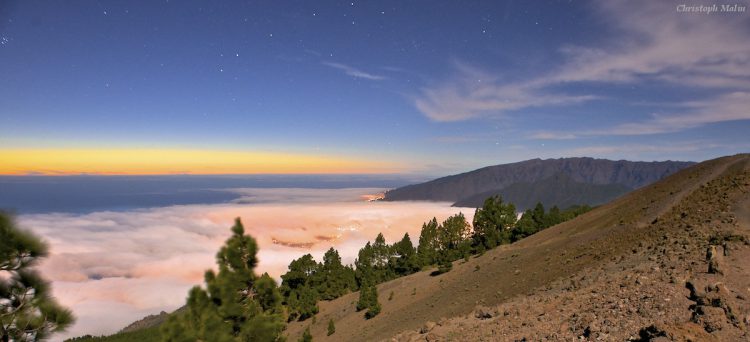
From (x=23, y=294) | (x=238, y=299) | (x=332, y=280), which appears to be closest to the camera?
(x=23, y=294)

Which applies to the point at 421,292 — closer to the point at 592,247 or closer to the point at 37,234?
the point at 592,247

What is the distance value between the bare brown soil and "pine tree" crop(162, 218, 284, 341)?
721 centimetres

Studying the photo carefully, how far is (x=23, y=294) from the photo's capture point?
8844 mm

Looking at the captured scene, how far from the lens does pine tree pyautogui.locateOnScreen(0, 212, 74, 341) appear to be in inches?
331

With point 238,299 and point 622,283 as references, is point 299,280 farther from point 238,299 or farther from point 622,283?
point 622,283

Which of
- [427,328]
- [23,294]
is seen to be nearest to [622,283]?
[427,328]

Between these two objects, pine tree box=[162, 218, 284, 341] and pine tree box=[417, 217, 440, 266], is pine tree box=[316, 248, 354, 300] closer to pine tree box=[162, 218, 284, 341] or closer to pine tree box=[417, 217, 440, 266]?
pine tree box=[417, 217, 440, 266]

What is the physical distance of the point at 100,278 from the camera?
199 meters

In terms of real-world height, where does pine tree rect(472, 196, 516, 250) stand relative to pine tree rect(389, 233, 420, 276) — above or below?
above

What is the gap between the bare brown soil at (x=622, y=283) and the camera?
11.8 metres

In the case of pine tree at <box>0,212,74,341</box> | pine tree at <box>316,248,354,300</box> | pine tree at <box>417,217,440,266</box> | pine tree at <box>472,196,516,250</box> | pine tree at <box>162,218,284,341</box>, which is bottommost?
pine tree at <box>316,248,354,300</box>

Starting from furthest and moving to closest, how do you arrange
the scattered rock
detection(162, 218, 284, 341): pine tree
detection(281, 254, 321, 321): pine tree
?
detection(281, 254, 321, 321): pine tree
the scattered rock
detection(162, 218, 284, 341): pine tree

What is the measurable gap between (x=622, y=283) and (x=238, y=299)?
17185 mm

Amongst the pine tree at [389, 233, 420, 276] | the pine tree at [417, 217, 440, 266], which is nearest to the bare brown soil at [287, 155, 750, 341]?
the pine tree at [417, 217, 440, 266]
